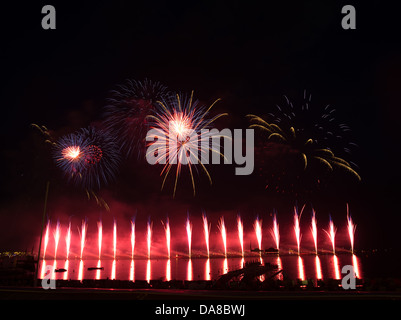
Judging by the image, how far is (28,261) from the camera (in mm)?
83562

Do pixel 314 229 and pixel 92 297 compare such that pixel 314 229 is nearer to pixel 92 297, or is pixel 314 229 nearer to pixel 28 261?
pixel 28 261
